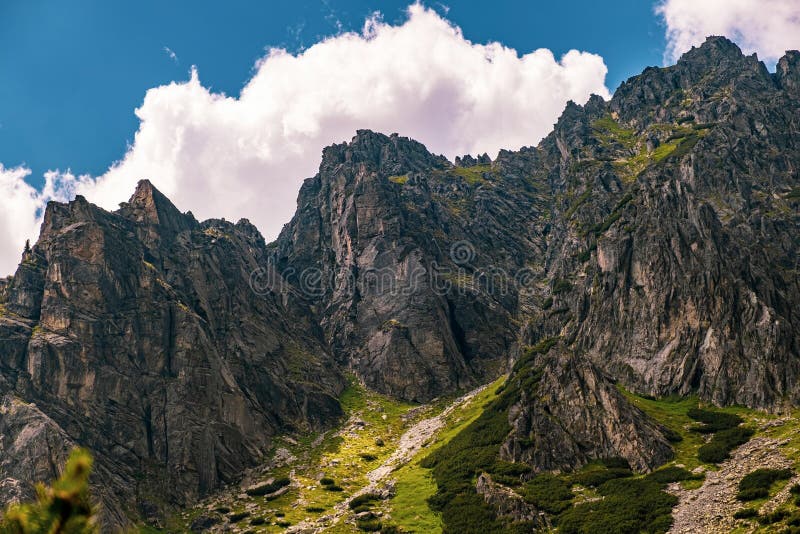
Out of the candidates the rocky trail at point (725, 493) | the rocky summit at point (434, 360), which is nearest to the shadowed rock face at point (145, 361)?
the rocky summit at point (434, 360)

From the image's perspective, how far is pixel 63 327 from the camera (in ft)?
404

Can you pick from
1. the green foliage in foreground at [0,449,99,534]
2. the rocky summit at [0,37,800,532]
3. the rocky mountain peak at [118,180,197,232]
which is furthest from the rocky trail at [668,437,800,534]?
the rocky mountain peak at [118,180,197,232]

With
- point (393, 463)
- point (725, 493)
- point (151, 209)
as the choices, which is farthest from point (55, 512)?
point (151, 209)

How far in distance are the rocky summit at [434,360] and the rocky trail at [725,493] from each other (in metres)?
2.71

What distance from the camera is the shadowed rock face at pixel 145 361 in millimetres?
111438

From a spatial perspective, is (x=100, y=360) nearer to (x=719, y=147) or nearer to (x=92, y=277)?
(x=92, y=277)

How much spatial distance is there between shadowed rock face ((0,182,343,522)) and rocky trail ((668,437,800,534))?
261 feet

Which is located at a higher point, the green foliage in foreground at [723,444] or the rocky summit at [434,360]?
the rocky summit at [434,360]

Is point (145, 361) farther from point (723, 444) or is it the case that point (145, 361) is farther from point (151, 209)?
point (723, 444)

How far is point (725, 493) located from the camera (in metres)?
68.3

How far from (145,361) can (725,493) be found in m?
110

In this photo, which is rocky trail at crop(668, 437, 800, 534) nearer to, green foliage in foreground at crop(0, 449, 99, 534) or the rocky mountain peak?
green foliage in foreground at crop(0, 449, 99, 534)

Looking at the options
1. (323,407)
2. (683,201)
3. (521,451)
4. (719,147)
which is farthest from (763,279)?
(323,407)

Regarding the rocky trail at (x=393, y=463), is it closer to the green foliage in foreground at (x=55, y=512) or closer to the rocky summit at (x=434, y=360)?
the rocky summit at (x=434, y=360)
